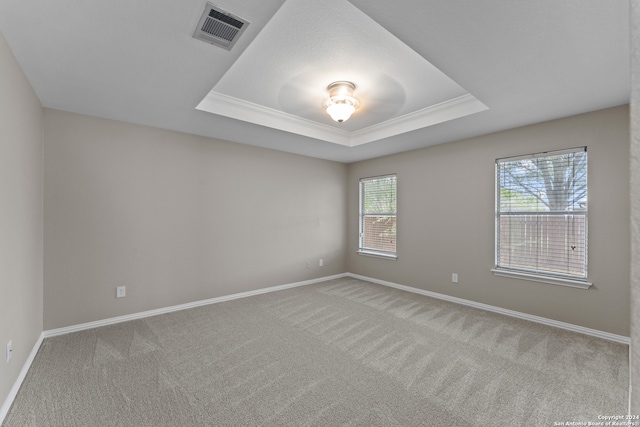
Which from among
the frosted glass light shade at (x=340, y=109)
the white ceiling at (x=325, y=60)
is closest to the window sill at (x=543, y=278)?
the white ceiling at (x=325, y=60)

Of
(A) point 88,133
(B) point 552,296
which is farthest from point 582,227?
(A) point 88,133

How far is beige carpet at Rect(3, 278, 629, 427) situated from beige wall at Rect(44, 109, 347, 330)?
0.47m

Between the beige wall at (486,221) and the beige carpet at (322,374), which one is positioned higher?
the beige wall at (486,221)

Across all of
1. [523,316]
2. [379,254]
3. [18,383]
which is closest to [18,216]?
[18,383]

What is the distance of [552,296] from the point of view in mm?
3422

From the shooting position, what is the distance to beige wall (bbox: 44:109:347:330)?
3.21 m

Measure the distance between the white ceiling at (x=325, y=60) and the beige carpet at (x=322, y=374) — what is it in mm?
2320

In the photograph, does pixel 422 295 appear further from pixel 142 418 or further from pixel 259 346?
pixel 142 418

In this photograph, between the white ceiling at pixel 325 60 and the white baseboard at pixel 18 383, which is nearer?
the white ceiling at pixel 325 60

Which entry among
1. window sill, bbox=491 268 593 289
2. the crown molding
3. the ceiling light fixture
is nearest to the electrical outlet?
the crown molding

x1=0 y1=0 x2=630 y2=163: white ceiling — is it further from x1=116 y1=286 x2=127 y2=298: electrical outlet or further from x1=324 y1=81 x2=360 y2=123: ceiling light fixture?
x1=116 y1=286 x2=127 y2=298: electrical outlet

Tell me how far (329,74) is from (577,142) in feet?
9.02

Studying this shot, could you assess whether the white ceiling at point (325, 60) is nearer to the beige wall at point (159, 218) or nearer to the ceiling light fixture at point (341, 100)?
the ceiling light fixture at point (341, 100)

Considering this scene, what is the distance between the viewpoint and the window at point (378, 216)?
17.2ft
